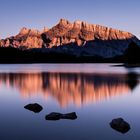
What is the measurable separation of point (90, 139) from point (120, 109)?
15.6 metres

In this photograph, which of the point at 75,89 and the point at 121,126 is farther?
the point at 75,89

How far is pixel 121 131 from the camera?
2348 centimetres

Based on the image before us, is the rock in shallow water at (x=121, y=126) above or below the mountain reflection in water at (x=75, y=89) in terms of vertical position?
above

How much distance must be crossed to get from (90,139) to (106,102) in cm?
2192

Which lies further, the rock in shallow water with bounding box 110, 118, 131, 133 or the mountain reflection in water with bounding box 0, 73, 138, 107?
the mountain reflection in water with bounding box 0, 73, 138, 107

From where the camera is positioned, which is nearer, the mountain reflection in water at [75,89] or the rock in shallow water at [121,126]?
the rock in shallow water at [121,126]

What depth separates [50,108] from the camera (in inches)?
→ 1503

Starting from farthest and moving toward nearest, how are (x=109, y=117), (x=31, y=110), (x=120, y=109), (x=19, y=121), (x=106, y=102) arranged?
1. (x=106, y=102)
2. (x=120, y=109)
3. (x=31, y=110)
4. (x=109, y=117)
5. (x=19, y=121)

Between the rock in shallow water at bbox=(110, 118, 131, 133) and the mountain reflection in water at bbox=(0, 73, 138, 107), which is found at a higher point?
the rock in shallow water at bbox=(110, 118, 131, 133)

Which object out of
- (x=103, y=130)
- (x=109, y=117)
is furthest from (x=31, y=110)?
(x=103, y=130)

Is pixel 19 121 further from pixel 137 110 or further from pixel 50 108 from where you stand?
pixel 137 110

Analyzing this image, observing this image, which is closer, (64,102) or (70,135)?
(70,135)

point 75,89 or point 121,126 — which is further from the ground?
point 121,126

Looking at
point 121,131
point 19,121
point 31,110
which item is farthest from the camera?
point 31,110
